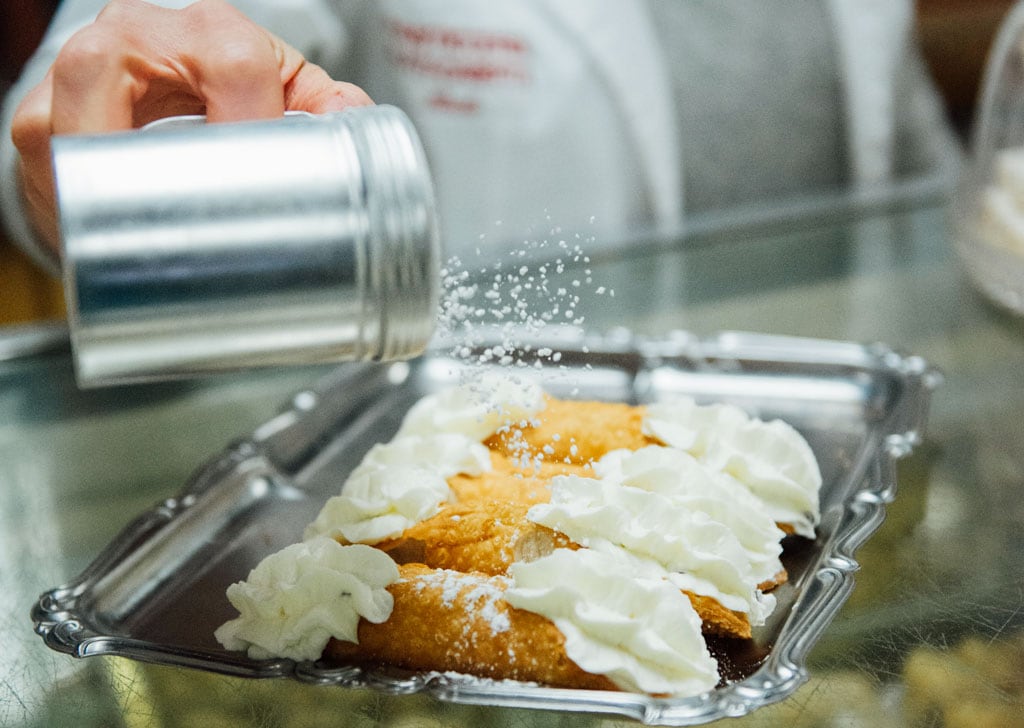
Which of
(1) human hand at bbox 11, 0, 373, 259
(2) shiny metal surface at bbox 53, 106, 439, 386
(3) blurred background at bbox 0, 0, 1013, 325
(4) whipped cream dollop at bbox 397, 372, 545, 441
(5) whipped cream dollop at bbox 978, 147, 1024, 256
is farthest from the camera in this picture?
(3) blurred background at bbox 0, 0, 1013, 325

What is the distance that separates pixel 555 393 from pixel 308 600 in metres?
0.44

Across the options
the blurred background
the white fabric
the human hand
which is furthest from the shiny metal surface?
the blurred background

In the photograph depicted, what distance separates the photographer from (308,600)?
Answer: 2.70 ft

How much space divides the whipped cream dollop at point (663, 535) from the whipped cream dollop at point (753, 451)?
0.26 feet

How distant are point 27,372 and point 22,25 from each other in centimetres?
125

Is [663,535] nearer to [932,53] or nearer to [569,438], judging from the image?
[569,438]

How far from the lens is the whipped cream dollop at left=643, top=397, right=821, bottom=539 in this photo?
37.8 inches

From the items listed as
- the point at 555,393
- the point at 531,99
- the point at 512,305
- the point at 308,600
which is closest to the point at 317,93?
the point at 512,305

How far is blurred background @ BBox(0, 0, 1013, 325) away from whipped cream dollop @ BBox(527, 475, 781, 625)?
5.85 feet

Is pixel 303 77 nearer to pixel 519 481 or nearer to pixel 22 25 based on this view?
pixel 519 481

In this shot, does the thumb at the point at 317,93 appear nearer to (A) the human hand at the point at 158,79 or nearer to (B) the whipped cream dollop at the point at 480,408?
(A) the human hand at the point at 158,79

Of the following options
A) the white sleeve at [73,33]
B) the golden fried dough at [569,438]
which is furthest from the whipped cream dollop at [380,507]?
the white sleeve at [73,33]

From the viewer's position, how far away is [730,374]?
1250 mm

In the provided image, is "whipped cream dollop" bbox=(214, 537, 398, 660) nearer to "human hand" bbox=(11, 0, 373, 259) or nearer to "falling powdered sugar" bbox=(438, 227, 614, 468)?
"falling powdered sugar" bbox=(438, 227, 614, 468)
